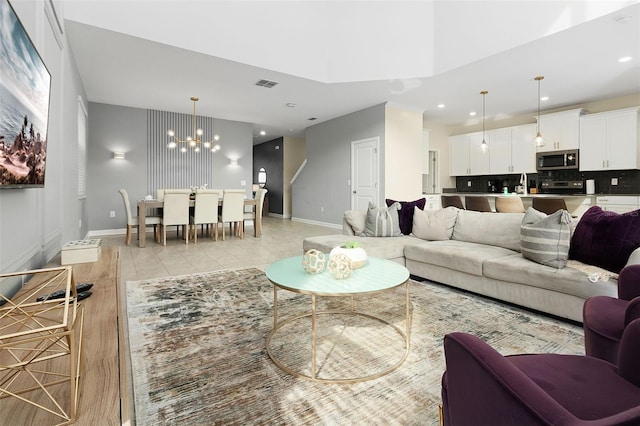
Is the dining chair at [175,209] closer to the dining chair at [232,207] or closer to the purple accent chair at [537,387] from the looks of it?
the dining chair at [232,207]

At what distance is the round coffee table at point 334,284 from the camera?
68.2 inches

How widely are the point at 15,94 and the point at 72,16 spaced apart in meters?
3.00

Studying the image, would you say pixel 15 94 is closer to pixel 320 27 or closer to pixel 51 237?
pixel 51 237

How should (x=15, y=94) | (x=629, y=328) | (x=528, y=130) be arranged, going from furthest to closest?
(x=528, y=130), (x=15, y=94), (x=629, y=328)

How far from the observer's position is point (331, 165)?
27.9ft

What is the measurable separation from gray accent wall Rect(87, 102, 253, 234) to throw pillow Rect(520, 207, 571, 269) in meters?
Answer: 7.37

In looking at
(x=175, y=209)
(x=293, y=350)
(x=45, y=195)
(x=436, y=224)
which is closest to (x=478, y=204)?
(x=436, y=224)

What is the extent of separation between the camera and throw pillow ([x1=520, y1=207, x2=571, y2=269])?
2.52 meters

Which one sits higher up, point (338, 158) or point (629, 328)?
point (338, 158)

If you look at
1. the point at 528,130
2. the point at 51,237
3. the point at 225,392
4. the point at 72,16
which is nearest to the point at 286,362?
the point at 225,392

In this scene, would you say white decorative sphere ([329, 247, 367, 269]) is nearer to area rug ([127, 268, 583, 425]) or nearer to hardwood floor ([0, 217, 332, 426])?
area rug ([127, 268, 583, 425])

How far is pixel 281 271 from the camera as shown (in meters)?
2.18

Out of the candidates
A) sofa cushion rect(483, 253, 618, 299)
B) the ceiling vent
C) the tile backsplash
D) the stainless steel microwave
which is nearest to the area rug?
sofa cushion rect(483, 253, 618, 299)

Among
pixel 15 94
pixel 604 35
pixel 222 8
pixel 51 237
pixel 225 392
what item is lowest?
pixel 225 392
